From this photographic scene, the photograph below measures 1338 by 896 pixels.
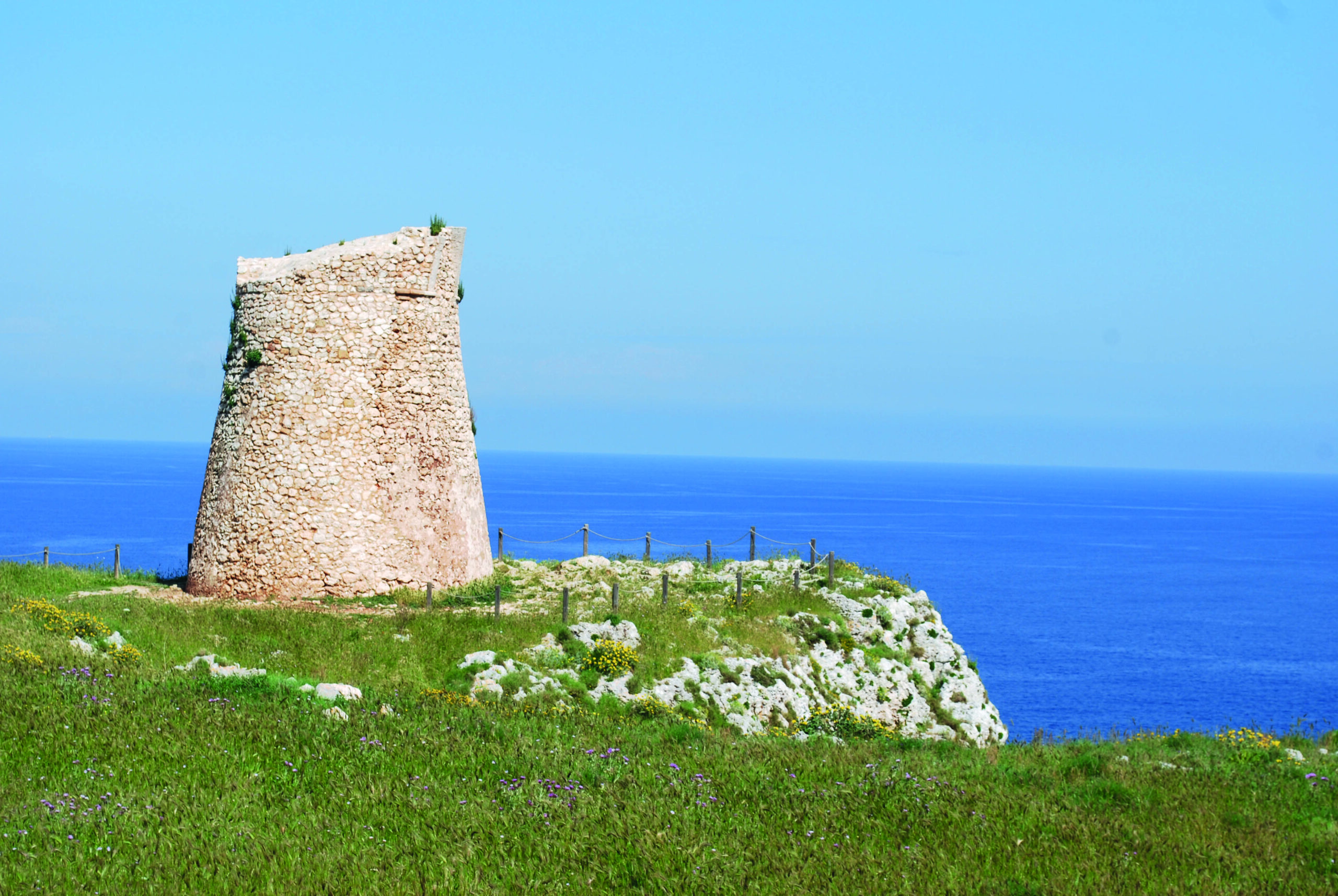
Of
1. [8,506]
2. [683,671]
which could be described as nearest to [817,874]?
[683,671]

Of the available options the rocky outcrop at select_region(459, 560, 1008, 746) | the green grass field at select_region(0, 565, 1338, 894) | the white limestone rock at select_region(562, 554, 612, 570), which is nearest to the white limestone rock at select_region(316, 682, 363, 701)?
the green grass field at select_region(0, 565, 1338, 894)

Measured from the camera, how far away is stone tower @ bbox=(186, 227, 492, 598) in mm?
24250

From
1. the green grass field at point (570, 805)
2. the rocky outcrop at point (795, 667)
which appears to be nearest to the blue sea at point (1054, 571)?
the rocky outcrop at point (795, 667)

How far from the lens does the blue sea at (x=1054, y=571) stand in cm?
5316

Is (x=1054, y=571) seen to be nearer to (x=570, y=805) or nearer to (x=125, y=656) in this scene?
(x=125, y=656)

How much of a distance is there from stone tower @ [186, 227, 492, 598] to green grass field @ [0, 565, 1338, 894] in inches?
384

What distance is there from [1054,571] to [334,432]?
93.6m

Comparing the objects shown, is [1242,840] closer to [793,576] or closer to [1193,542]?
[793,576]

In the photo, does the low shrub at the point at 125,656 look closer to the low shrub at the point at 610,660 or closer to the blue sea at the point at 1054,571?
the low shrub at the point at 610,660

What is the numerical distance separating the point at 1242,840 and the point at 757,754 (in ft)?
15.8

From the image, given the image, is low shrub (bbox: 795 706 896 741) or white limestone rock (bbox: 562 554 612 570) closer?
low shrub (bbox: 795 706 896 741)

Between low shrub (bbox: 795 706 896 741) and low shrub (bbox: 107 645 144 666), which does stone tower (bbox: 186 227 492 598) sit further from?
low shrub (bbox: 795 706 896 741)

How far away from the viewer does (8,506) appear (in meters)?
132

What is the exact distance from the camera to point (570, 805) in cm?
963
